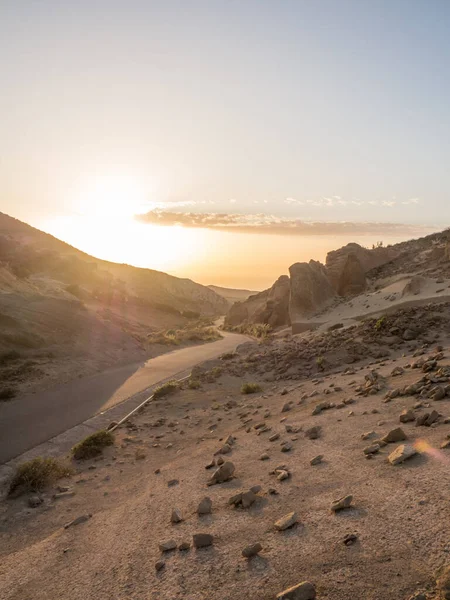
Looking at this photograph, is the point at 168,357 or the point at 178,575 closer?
the point at 178,575

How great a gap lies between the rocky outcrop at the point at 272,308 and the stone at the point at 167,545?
40.0 m

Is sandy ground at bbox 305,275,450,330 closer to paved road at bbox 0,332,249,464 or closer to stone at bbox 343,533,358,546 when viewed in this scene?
paved road at bbox 0,332,249,464

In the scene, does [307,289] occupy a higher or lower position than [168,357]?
higher

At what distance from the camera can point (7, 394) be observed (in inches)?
826

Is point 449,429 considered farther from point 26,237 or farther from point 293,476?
point 26,237

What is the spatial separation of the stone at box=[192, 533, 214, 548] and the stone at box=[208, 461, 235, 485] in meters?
2.37

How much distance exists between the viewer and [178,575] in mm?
5207

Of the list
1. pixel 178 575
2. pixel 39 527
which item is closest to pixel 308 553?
pixel 178 575

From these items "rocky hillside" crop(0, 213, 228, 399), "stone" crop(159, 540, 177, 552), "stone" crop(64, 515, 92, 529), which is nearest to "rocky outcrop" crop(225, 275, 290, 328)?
"rocky hillside" crop(0, 213, 228, 399)

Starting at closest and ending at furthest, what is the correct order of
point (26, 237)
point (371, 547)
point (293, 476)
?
point (371, 547), point (293, 476), point (26, 237)

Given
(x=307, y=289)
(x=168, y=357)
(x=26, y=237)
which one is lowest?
(x=168, y=357)

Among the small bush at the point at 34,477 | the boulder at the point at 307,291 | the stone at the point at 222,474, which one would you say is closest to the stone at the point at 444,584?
the stone at the point at 222,474

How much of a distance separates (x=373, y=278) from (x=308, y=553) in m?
37.0

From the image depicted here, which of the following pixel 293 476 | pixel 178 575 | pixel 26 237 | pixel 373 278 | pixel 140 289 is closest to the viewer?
pixel 178 575
